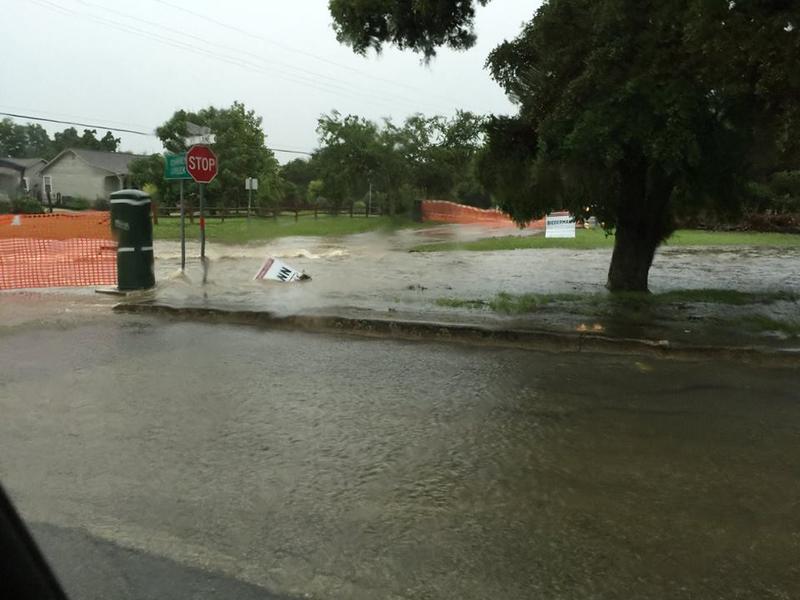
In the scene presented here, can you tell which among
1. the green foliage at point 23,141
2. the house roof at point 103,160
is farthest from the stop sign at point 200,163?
the green foliage at point 23,141

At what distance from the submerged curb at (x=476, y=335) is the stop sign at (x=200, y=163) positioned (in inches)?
134

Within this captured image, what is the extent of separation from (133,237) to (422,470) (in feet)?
28.5

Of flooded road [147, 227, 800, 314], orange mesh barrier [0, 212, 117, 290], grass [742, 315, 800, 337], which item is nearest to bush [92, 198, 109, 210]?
flooded road [147, 227, 800, 314]

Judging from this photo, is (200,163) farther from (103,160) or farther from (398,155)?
(103,160)

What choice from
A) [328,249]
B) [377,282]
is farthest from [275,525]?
[328,249]

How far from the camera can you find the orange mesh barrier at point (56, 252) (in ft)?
46.1

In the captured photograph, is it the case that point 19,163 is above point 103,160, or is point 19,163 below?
below

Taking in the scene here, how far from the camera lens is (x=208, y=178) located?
13.3 metres

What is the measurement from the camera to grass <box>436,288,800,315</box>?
1041 cm

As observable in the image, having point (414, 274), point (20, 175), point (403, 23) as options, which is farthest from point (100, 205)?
point (403, 23)

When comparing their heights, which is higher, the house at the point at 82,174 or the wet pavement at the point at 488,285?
the house at the point at 82,174

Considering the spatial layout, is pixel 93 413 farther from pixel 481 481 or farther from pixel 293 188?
pixel 293 188

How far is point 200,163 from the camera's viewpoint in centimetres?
1305

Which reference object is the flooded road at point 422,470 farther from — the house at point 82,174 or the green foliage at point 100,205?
the house at point 82,174
